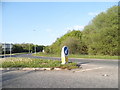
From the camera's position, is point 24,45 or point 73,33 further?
point 24,45

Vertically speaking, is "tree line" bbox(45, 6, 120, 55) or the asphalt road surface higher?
"tree line" bbox(45, 6, 120, 55)

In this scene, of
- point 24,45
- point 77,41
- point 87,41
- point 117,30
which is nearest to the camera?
point 117,30

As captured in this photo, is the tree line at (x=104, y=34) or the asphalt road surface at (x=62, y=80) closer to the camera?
the asphalt road surface at (x=62, y=80)

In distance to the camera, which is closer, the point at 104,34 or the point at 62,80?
the point at 62,80

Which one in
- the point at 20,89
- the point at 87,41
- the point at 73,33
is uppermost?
the point at 73,33

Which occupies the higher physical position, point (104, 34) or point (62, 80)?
point (104, 34)

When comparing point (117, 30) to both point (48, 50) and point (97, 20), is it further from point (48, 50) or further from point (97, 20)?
point (48, 50)

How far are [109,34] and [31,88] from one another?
105 feet

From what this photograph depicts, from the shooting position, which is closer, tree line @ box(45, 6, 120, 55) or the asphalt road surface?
the asphalt road surface

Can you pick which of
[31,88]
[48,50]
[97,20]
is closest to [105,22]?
[97,20]

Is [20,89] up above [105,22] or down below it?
below

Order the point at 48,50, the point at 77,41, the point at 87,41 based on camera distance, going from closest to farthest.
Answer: the point at 87,41 → the point at 77,41 → the point at 48,50

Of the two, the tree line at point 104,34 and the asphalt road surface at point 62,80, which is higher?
the tree line at point 104,34

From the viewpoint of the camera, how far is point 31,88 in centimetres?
664
